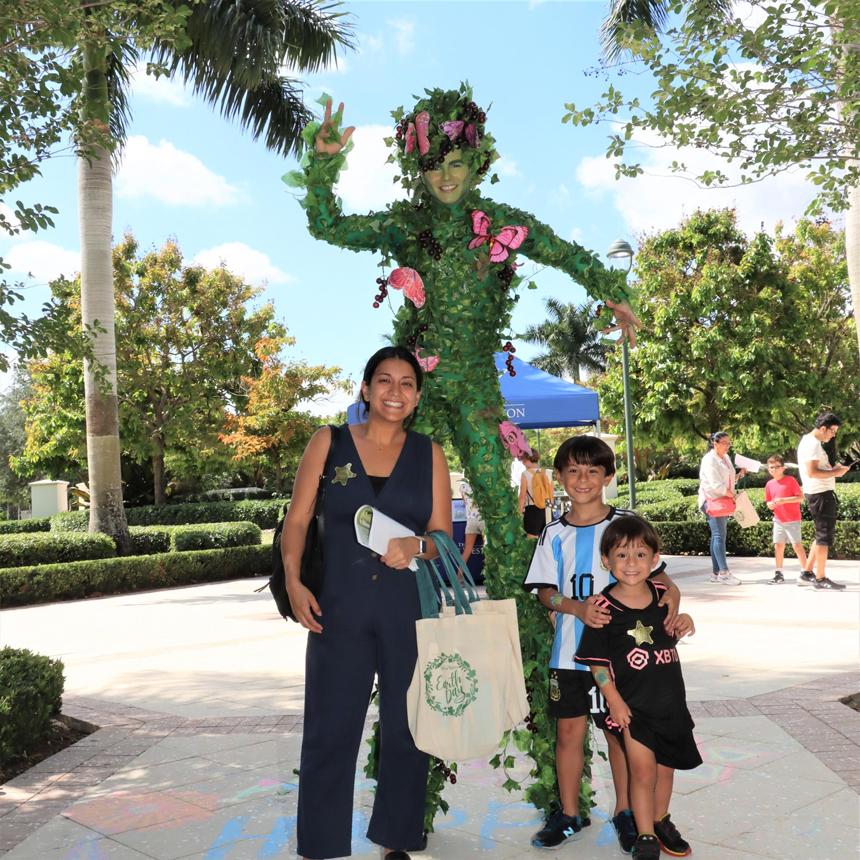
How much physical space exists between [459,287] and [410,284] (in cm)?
18

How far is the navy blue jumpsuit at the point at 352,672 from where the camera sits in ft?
8.48

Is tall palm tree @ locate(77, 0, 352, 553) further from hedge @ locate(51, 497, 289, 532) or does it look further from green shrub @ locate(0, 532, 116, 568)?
hedge @ locate(51, 497, 289, 532)

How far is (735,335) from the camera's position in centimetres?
2295

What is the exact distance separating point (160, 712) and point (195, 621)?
4587mm

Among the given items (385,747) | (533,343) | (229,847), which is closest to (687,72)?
(385,747)

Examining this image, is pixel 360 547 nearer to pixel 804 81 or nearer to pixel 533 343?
pixel 804 81

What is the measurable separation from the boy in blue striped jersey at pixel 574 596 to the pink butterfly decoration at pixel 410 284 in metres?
0.76

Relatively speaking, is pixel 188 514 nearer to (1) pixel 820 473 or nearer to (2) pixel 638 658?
(1) pixel 820 473

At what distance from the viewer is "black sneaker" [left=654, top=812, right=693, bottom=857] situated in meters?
2.87

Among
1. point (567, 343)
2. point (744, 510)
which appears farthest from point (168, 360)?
point (567, 343)

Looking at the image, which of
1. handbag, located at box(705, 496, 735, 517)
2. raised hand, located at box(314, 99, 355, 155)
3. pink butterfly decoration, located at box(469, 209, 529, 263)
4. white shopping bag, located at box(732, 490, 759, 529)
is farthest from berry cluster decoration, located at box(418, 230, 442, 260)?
white shopping bag, located at box(732, 490, 759, 529)

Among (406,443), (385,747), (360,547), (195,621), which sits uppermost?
(406,443)

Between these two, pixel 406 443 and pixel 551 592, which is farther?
pixel 551 592

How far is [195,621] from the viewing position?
9734mm
